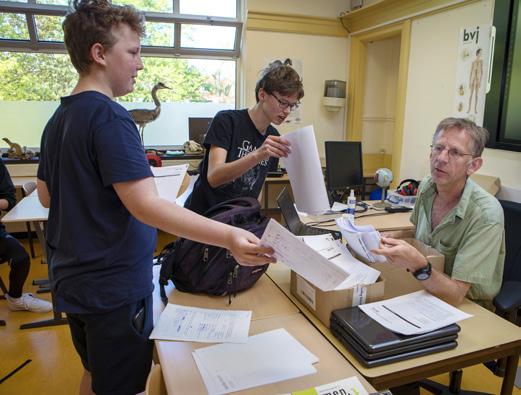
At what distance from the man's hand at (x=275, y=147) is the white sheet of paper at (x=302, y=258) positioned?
0.67 meters

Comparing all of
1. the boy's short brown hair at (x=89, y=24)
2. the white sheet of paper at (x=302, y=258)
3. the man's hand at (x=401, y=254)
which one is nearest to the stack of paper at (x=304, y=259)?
the white sheet of paper at (x=302, y=258)

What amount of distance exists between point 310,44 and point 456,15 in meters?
1.90

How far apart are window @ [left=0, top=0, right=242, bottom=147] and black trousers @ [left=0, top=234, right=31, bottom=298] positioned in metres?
2.20

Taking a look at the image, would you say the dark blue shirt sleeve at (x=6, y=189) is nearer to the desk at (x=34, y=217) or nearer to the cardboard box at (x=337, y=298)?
the desk at (x=34, y=217)

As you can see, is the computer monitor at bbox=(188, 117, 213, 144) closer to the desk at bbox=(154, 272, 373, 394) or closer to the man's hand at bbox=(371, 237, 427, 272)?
the desk at bbox=(154, 272, 373, 394)

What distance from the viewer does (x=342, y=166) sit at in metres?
3.22

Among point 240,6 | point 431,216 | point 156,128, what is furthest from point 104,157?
point 240,6

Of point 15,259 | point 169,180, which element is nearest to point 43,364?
point 15,259

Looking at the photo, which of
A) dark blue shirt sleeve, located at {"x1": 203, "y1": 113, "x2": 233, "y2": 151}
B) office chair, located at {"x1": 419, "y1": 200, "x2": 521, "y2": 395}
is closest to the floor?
office chair, located at {"x1": 419, "y1": 200, "x2": 521, "y2": 395}

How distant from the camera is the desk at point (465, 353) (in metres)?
1.04

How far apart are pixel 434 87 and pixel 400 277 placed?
2900 mm

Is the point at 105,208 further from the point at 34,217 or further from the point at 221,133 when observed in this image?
the point at 34,217

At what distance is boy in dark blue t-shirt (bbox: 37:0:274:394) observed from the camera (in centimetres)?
95

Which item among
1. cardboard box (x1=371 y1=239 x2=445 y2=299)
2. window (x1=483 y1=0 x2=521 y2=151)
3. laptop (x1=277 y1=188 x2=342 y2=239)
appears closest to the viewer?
cardboard box (x1=371 y1=239 x2=445 y2=299)
